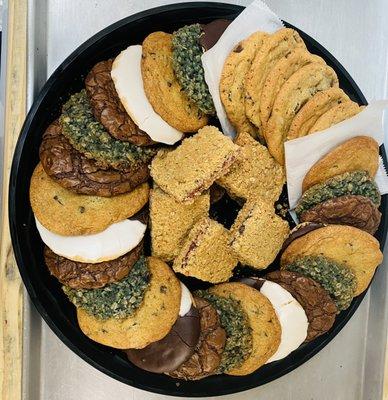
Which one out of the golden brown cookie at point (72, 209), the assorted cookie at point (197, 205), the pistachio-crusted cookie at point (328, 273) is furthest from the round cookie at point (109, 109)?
the pistachio-crusted cookie at point (328, 273)

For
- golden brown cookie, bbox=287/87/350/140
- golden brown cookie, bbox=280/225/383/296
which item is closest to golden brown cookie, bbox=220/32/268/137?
golden brown cookie, bbox=287/87/350/140

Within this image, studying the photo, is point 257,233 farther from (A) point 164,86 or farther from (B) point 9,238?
(B) point 9,238

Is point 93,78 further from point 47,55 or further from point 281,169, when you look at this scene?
point 281,169

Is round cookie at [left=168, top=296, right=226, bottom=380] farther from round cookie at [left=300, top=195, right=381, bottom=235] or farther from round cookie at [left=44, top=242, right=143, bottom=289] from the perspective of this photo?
round cookie at [left=300, top=195, right=381, bottom=235]

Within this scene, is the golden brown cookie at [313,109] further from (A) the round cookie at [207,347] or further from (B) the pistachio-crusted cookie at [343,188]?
(A) the round cookie at [207,347]

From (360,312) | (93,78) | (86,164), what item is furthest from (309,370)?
(93,78)

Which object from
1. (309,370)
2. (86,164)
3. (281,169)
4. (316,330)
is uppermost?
(86,164)
